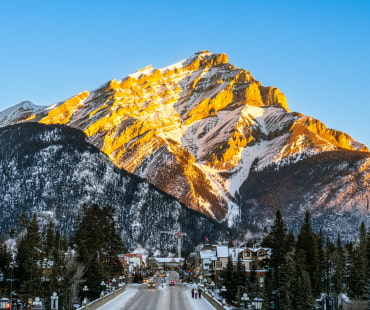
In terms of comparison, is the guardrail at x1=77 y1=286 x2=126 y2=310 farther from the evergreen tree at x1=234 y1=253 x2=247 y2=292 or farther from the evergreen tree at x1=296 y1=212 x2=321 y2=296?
the evergreen tree at x1=296 y1=212 x2=321 y2=296

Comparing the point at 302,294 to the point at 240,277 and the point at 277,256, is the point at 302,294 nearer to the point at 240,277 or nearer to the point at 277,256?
the point at 240,277

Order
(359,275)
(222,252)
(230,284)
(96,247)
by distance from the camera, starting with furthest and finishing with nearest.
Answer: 1. (222,252)
2. (96,247)
3. (359,275)
4. (230,284)

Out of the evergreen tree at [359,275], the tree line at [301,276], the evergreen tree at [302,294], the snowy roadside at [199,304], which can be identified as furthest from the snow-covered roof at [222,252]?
the snowy roadside at [199,304]

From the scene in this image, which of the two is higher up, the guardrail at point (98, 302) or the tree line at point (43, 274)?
the tree line at point (43, 274)

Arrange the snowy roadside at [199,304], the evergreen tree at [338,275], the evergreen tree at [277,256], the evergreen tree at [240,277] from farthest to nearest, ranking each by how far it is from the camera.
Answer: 1. the evergreen tree at [338,275]
2. the evergreen tree at [277,256]
3. the evergreen tree at [240,277]
4. the snowy roadside at [199,304]

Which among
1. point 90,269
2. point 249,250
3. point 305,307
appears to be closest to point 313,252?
point 305,307

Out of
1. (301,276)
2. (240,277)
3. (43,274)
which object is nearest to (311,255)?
(301,276)

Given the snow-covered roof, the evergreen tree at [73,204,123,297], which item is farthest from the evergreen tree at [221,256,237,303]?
the snow-covered roof

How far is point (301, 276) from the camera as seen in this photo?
95438mm

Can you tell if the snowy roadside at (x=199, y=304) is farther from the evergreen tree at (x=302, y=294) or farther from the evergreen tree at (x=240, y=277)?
the evergreen tree at (x=302, y=294)

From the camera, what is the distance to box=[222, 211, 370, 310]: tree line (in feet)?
294

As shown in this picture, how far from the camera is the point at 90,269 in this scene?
309 feet

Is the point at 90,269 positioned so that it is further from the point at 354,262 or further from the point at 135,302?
the point at 354,262

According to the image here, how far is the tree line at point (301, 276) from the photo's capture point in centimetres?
8976
